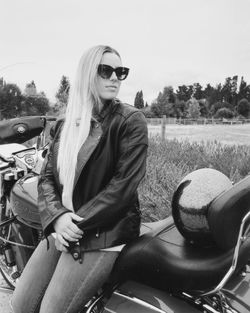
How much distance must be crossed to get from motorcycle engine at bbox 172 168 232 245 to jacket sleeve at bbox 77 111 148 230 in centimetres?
24

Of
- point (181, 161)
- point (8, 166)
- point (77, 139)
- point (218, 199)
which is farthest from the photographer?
point (181, 161)

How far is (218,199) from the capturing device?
1.38 metres

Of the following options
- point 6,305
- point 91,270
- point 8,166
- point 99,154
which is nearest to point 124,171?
point 99,154

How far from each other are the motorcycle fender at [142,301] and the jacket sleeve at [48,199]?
452mm

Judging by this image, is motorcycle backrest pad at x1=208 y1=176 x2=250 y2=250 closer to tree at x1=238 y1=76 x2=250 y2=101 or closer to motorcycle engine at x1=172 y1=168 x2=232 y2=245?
motorcycle engine at x1=172 y1=168 x2=232 y2=245

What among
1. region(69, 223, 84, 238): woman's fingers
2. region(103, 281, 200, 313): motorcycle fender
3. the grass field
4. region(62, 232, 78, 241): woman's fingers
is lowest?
the grass field

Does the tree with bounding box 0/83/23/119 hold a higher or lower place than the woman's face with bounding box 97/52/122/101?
lower

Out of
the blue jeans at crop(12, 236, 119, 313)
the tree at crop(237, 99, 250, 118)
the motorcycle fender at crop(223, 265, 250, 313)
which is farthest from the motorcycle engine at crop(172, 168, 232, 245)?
the tree at crop(237, 99, 250, 118)

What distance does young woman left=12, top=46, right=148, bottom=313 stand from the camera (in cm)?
174

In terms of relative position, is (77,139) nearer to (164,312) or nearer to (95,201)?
(95,201)

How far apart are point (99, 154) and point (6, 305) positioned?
1.83 metres

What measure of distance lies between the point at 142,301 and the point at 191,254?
11.3 inches

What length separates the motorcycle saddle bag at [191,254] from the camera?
135 cm

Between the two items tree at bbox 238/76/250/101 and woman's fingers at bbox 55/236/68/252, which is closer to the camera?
woman's fingers at bbox 55/236/68/252
